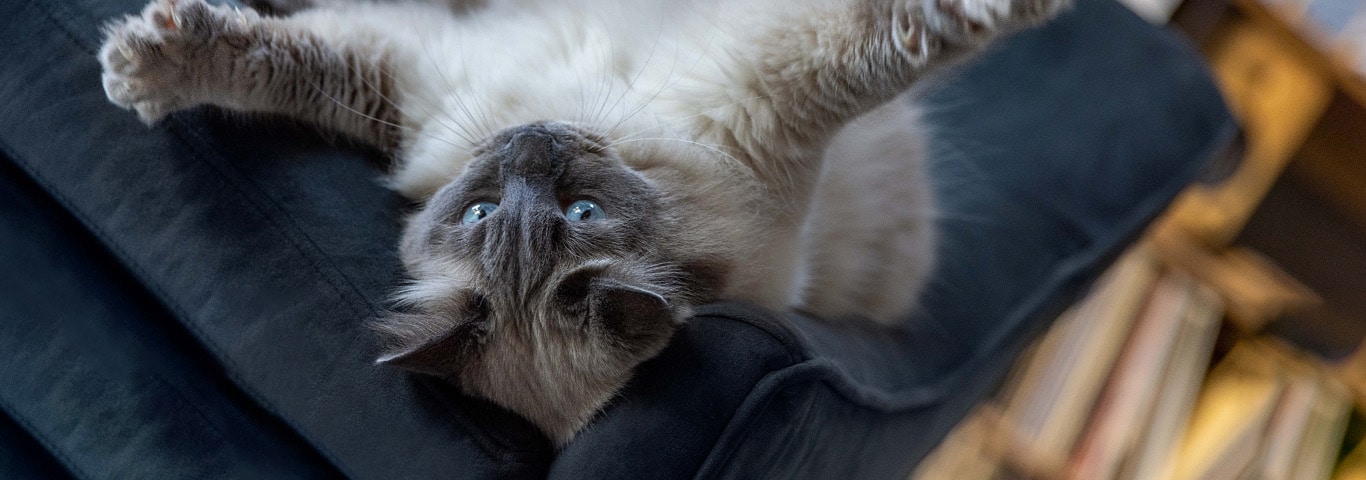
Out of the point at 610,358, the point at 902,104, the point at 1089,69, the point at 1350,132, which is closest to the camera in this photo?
the point at 610,358

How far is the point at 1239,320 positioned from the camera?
2.21m

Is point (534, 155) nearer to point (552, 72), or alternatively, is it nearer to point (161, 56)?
point (552, 72)

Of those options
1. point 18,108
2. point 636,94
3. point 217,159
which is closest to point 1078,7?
point 636,94

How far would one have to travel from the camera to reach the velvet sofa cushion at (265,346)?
953 millimetres

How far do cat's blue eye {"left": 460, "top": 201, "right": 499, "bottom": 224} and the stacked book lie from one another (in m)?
1.17

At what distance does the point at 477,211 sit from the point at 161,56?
43 centimetres

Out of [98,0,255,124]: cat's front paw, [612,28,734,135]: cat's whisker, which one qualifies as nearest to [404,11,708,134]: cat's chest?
[612,28,734,135]: cat's whisker

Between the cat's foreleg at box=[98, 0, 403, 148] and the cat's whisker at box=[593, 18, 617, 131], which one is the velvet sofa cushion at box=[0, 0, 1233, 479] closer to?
the cat's foreleg at box=[98, 0, 403, 148]

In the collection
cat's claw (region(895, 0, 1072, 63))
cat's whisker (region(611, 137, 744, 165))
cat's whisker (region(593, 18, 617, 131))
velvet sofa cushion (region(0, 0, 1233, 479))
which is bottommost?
velvet sofa cushion (region(0, 0, 1233, 479))

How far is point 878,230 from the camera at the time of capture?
1.41 metres

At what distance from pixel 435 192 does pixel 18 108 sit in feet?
1.78

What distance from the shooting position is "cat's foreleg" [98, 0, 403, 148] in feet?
3.46

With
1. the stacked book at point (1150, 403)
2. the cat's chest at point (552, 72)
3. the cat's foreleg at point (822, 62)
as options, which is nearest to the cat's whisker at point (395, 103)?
the cat's chest at point (552, 72)

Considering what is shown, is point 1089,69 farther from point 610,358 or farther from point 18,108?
point 18,108
